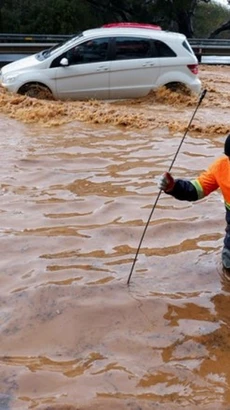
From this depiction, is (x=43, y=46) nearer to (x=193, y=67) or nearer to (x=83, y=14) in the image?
(x=193, y=67)

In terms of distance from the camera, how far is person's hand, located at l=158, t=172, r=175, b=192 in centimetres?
406

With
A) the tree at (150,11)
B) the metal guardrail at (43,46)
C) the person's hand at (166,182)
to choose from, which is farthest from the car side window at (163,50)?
the tree at (150,11)

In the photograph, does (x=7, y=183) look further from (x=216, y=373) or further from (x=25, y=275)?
(x=216, y=373)

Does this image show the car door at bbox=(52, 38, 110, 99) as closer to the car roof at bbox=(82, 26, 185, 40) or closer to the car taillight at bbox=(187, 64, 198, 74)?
the car roof at bbox=(82, 26, 185, 40)

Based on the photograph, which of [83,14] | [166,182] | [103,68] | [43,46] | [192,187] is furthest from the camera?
[83,14]

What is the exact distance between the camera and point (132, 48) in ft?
38.1

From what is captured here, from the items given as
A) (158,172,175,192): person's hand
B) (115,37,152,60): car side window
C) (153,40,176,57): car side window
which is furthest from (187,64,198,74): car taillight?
(158,172,175,192): person's hand

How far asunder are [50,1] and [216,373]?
31757mm

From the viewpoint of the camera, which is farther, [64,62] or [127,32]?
[127,32]

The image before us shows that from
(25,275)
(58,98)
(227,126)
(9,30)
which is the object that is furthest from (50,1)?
(25,275)

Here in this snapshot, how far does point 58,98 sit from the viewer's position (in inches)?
448

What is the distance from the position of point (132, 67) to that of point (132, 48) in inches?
15.0

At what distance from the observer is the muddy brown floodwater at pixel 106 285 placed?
321cm

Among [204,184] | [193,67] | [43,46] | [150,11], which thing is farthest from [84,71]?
[150,11]
